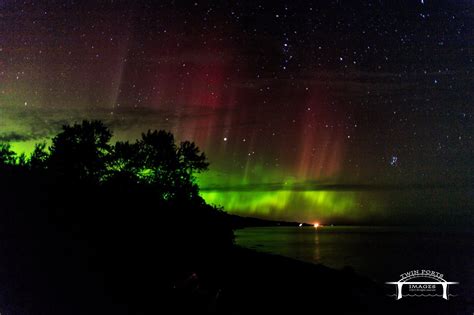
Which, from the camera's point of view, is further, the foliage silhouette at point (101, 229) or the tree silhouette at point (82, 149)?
the tree silhouette at point (82, 149)

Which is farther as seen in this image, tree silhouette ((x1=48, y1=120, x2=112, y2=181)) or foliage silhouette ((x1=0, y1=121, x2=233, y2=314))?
tree silhouette ((x1=48, y1=120, x2=112, y2=181))

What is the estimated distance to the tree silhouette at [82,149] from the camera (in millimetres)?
35656

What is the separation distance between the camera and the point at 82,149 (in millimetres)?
36938

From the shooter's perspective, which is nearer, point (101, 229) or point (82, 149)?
point (101, 229)

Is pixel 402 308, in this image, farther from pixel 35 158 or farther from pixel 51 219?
pixel 35 158

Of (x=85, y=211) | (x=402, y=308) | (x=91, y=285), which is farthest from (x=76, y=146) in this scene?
(x=402, y=308)

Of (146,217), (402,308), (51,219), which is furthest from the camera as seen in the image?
(146,217)

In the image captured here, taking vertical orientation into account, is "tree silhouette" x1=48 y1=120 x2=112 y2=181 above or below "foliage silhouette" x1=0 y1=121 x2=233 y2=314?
above

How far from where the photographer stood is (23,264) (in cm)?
1077

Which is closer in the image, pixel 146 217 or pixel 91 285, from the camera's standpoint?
pixel 91 285

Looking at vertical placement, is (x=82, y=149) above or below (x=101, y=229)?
above

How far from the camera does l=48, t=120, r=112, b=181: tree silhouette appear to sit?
35656 mm

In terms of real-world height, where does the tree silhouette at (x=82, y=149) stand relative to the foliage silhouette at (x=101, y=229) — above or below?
above

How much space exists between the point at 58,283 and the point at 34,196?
20.9 ft
